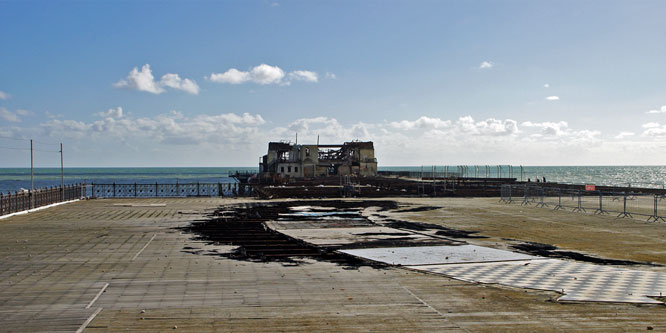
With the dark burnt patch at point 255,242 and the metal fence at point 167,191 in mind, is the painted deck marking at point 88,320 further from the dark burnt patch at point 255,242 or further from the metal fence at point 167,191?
the metal fence at point 167,191

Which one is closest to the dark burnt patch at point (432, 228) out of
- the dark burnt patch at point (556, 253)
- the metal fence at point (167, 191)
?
the dark burnt patch at point (556, 253)

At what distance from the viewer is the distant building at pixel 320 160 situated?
3711 inches

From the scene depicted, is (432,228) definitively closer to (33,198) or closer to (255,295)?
(255,295)

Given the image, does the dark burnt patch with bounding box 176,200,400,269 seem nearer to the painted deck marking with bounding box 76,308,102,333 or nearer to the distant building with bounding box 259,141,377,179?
the painted deck marking with bounding box 76,308,102,333

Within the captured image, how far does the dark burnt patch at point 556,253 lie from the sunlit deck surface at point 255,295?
18.0 inches

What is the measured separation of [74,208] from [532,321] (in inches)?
1313

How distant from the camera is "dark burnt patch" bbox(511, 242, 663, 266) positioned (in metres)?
14.0

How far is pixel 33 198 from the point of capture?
3278cm

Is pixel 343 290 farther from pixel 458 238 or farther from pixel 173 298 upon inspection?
pixel 458 238

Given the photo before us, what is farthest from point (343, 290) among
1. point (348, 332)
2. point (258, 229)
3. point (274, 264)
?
point (258, 229)

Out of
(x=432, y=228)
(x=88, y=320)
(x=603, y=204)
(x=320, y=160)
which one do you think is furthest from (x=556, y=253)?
(x=320, y=160)

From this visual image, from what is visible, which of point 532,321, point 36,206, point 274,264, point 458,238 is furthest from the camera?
point 36,206

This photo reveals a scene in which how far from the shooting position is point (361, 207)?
35125 millimetres

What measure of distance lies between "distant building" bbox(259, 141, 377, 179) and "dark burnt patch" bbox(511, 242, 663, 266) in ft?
248
